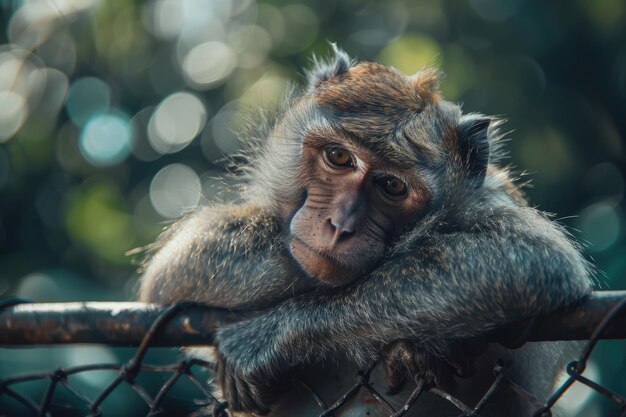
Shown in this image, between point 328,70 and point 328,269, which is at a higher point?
point 328,70

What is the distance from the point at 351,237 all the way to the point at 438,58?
3.05m

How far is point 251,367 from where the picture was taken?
238 cm

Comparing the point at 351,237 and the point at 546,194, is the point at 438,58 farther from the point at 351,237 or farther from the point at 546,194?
the point at 351,237

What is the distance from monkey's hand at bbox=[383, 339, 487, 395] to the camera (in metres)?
2.14

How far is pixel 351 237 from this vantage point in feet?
8.45

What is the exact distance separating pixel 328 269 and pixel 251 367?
A: 370 mm

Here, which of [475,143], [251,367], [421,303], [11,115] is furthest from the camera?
[11,115]

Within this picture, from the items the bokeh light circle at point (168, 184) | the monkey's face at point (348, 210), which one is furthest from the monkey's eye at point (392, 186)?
the bokeh light circle at point (168, 184)

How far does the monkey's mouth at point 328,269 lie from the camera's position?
8.36 ft

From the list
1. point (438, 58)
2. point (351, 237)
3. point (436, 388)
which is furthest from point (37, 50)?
point (436, 388)

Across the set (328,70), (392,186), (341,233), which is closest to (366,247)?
(341,233)

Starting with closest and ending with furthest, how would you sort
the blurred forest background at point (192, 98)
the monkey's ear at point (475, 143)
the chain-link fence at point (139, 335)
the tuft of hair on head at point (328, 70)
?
the chain-link fence at point (139, 335) → the monkey's ear at point (475, 143) → the tuft of hair on head at point (328, 70) → the blurred forest background at point (192, 98)

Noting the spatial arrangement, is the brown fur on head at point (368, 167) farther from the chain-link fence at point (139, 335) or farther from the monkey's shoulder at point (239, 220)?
the chain-link fence at point (139, 335)

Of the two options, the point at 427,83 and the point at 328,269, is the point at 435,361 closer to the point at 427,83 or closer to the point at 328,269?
the point at 328,269
